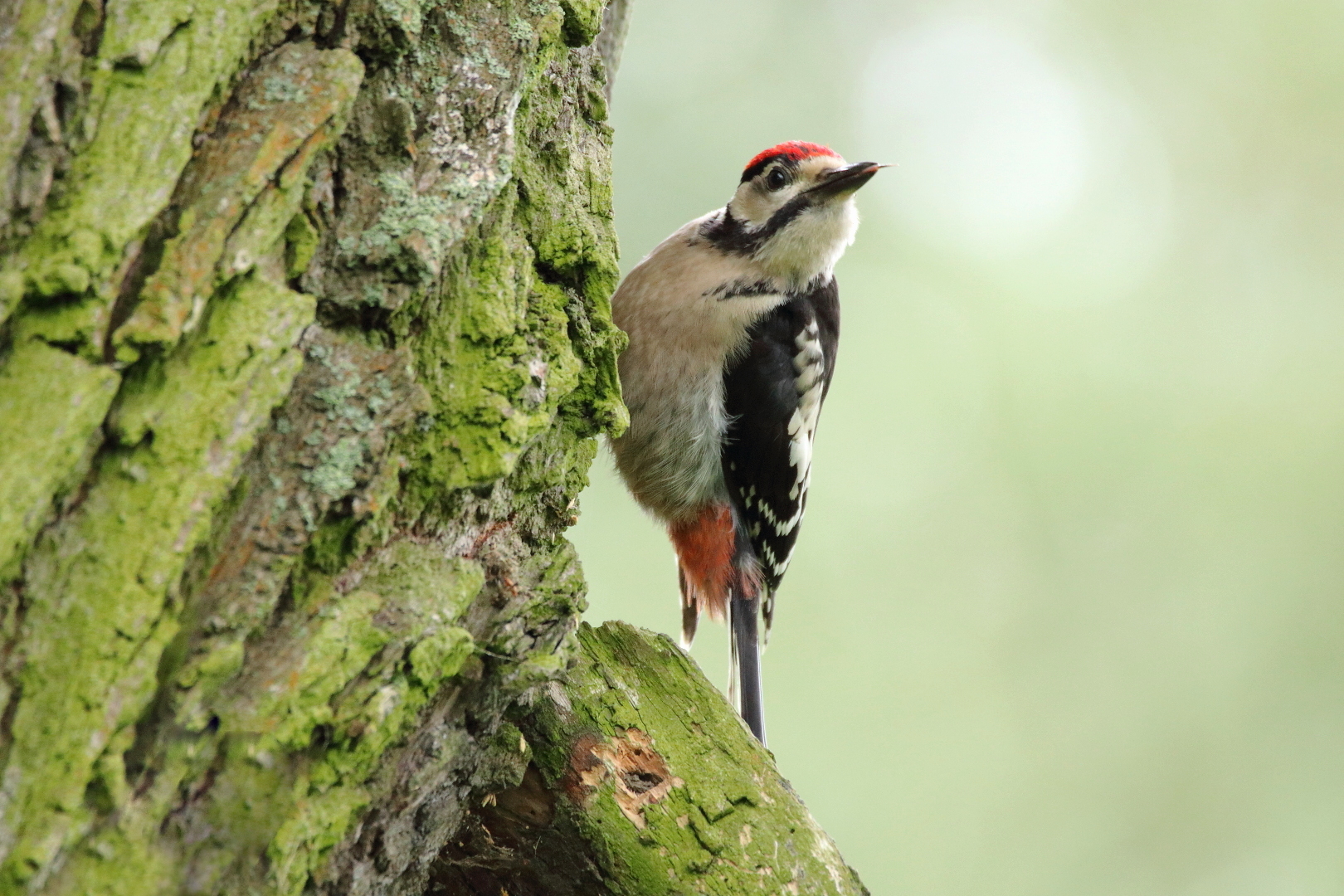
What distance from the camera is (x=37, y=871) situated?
1.06m

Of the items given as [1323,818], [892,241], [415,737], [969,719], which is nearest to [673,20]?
[892,241]

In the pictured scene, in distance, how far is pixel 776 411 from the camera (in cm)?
327

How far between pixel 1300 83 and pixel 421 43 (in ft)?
22.9

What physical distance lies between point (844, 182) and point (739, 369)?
24.0 inches

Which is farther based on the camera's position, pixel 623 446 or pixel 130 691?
pixel 623 446

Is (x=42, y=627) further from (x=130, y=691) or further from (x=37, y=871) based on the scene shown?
(x=37, y=871)

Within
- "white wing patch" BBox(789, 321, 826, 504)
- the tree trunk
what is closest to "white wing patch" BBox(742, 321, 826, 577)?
"white wing patch" BBox(789, 321, 826, 504)

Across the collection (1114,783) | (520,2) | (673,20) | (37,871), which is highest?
(673,20)

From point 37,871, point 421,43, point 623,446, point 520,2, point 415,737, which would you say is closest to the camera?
point 37,871

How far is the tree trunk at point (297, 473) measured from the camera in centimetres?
109

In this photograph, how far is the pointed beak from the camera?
10.4 feet

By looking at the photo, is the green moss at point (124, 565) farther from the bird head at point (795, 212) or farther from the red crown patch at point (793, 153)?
the red crown patch at point (793, 153)

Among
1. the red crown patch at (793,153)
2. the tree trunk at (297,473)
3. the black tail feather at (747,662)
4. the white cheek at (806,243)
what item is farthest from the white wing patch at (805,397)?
the tree trunk at (297,473)

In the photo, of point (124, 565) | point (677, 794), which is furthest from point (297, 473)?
point (677, 794)
